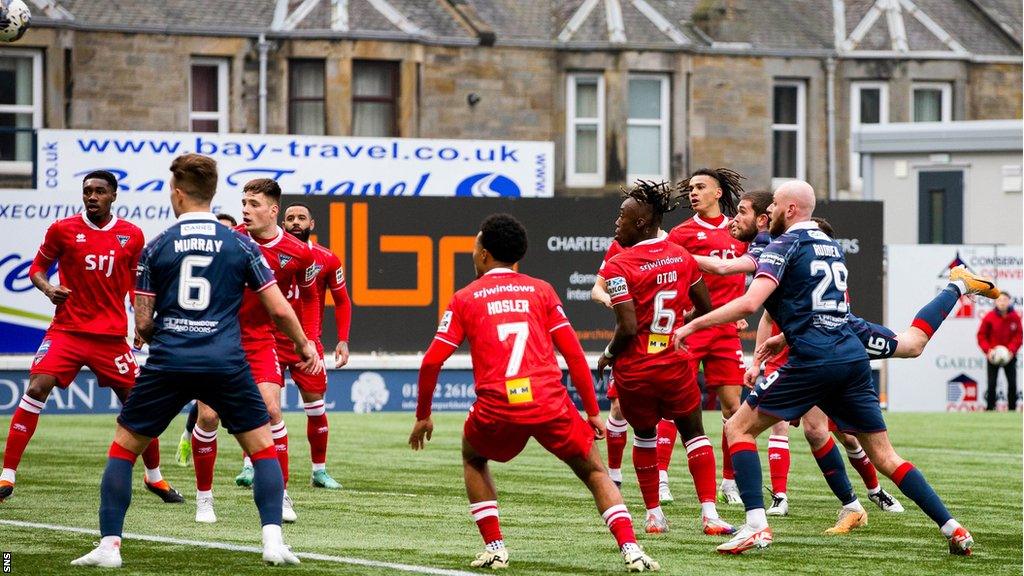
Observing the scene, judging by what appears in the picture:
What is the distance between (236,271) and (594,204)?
58.9 ft

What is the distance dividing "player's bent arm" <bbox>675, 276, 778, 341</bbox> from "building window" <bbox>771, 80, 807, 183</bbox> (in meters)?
33.7

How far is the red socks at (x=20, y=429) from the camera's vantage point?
494 inches

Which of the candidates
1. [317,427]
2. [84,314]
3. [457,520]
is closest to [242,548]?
[457,520]

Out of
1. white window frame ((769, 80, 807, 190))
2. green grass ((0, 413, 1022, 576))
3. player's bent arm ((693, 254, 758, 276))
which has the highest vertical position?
white window frame ((769, 80, 807, 190))

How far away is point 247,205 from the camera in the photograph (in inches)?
478

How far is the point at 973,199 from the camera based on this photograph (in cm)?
3522

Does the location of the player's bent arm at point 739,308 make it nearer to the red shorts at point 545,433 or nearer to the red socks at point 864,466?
the red shorts at point 545,433

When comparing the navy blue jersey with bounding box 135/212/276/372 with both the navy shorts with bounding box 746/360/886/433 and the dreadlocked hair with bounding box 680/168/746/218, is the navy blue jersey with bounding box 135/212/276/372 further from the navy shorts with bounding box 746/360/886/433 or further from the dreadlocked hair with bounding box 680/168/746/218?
the dreadlocked hair with bounding box 680/168/746/218

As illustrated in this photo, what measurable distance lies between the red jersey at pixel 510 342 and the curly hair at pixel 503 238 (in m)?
0.11

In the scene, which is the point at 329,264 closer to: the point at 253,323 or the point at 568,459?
the point at 253,323

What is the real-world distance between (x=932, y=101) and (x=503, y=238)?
3706 cm

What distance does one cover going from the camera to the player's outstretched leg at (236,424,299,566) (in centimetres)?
927

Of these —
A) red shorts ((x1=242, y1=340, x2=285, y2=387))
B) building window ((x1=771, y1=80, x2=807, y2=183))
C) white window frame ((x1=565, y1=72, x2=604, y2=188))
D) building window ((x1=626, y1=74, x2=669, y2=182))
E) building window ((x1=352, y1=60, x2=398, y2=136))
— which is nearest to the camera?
red shorts ((x1=242, y1=340, x2=285, y2=387))

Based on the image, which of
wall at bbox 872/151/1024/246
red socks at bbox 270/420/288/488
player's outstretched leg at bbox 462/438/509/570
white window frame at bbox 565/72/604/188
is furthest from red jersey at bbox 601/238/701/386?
white window frame at bbox 565/72/604/188
